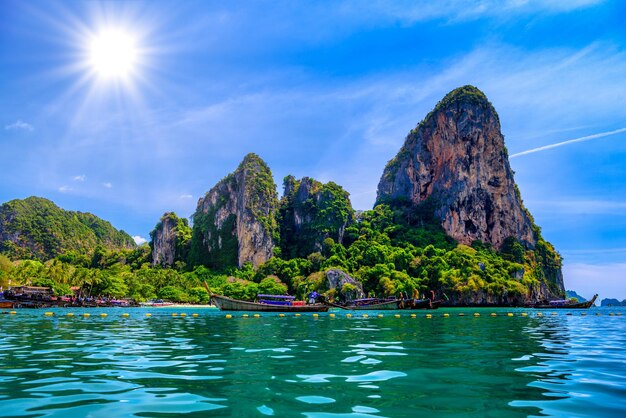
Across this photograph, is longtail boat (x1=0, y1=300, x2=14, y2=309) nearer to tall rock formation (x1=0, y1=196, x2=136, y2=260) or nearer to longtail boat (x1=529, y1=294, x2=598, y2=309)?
longtail boat (x1=529, y1=294, x2=598, y2=309)

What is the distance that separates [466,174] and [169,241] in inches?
4524

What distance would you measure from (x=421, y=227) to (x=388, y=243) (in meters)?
21.2

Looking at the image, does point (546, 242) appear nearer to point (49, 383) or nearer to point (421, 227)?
point (421, 227)

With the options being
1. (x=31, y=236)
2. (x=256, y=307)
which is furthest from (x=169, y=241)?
(x=256, y=307)

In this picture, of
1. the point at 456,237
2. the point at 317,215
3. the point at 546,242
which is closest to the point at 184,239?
the point at 317,215

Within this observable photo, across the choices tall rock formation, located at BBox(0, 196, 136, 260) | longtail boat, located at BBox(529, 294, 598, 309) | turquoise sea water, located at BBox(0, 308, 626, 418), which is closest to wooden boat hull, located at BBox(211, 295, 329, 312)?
turquoise sea water, located at BBox(0, 308, 626, 418)

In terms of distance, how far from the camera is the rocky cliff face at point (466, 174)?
149m

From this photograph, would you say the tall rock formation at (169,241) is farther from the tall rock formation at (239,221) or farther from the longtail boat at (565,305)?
the longtail boat at (565,305)

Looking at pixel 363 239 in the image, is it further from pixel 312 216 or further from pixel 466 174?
pixel 466 174

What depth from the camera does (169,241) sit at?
165000 millimetres

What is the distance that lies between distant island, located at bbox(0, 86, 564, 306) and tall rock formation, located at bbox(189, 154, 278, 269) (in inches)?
15.1

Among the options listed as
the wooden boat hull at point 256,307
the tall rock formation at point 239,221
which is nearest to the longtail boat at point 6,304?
the wooden boat hull at point 256,307

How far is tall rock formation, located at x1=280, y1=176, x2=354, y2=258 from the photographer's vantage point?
141250 mm

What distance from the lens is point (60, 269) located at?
101938mm
